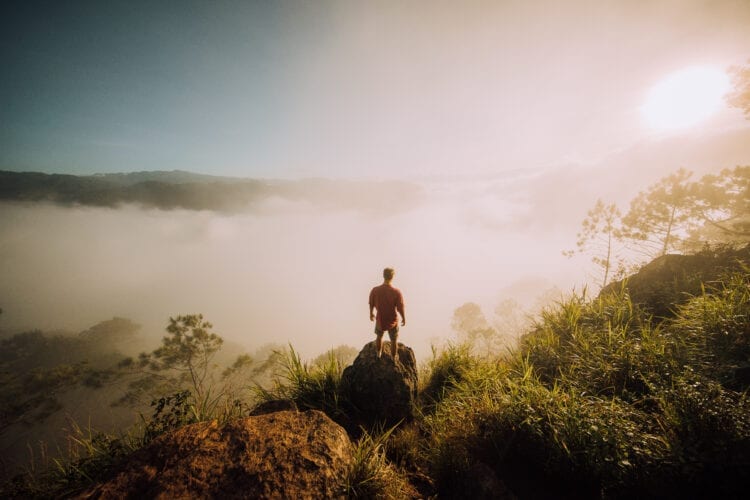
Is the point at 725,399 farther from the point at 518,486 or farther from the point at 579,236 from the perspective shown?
the point at 579,236

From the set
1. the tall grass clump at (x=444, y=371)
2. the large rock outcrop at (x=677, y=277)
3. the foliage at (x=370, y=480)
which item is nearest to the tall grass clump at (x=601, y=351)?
the large rock outcrop at (x=677, y=277)

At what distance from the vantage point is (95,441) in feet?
14.5

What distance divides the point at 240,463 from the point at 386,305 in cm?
335

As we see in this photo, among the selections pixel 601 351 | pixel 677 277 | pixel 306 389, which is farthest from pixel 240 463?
pixel 677 277

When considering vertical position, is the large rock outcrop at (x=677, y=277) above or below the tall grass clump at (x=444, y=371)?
above

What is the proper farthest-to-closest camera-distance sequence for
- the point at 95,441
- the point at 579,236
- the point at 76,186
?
the point at 76,186 → the point at 579,236 → the point at 95,441

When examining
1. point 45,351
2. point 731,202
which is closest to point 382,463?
point 731,202

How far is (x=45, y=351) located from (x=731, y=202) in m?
124

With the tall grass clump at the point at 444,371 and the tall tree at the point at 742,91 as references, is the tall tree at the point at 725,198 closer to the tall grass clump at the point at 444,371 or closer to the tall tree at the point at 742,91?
the tall tree at the point at 742,91

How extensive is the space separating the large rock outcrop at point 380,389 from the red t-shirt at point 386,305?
0.81m

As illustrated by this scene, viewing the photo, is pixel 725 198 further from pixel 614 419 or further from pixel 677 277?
pixel 614 419

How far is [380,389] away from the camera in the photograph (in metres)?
5.30

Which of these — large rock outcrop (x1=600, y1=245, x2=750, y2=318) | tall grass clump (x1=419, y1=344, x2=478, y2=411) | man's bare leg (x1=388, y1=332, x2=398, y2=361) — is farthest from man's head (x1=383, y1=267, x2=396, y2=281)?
large rock outcrop (x1=600, y1=245, x2=750, y2=318)

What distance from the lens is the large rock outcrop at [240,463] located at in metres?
2.67
